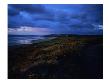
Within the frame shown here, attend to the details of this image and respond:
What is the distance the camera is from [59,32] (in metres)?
4.98

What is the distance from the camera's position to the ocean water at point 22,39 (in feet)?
16.3

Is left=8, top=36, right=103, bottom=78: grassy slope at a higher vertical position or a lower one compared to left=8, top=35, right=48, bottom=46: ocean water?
lower

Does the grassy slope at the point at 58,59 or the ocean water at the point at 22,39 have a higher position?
the ocean water at the point at 22,39

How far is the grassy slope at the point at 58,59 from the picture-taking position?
196 inches

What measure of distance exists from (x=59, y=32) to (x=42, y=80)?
2.19ft

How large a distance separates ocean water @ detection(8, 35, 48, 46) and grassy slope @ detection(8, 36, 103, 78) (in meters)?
0.06

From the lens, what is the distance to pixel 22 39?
4984mm

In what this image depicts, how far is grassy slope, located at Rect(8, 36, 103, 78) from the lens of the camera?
4.98m

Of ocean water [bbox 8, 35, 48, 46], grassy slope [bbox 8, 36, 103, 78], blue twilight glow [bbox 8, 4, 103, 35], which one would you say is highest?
blue twilight glow [bbox 8, 4, 103, 35]

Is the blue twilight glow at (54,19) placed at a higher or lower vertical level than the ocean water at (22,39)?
higher

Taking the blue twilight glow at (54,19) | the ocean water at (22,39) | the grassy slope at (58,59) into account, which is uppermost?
the blue twilight glow at (54,19)

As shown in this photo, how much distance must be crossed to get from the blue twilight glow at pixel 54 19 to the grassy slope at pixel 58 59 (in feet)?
0.43
